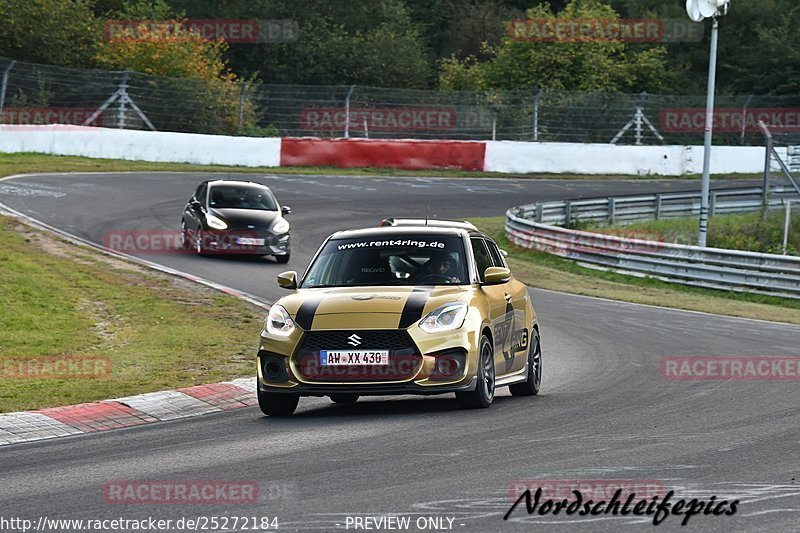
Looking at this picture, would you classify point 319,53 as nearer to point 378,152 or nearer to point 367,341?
point 378,152

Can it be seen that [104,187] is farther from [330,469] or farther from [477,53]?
[477,53]

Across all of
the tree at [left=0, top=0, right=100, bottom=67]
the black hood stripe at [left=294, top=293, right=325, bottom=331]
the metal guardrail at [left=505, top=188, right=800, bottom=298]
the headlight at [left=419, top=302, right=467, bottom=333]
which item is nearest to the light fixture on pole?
the metal guardrail at [left=505, top=188, right=800, bottom=298]

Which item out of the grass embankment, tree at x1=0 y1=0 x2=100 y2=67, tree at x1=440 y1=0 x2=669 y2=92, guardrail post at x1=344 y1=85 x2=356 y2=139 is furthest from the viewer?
tree at x1=440 y1=0 x2=669 y2=92

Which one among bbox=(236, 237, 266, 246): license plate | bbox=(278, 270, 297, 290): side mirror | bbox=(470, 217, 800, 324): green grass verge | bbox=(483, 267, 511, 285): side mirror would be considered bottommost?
bbox=(470, 217, 800, 324): green grass verge

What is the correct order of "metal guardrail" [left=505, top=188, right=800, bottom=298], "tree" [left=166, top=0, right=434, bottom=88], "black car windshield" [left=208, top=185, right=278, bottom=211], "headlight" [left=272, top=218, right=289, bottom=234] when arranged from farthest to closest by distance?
"tree" [left=166, top=0, right=434, bottom=88], "metal guardrail" [left=505, top=188, right=800, bottom=298], "black car windshield" [left=208, top=185, right=278, bottom=211], "headlight" [left=272, top=218, right=289, bottom=234]

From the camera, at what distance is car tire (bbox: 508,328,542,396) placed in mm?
12516

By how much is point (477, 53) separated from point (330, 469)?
70913mm

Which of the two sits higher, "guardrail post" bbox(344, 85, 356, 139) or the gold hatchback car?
"guardrail post" bbox(344, 85, 356, 139)

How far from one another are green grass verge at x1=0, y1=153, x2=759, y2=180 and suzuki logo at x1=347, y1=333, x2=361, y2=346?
25329mm

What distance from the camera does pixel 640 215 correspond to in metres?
35.8

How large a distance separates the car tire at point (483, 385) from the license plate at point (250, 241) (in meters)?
13.8

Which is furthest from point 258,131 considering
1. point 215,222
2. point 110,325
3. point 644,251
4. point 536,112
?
point 110,325

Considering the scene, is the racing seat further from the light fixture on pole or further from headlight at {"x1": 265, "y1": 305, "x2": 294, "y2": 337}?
the light fixture on pole

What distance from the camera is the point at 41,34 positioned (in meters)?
52.4
